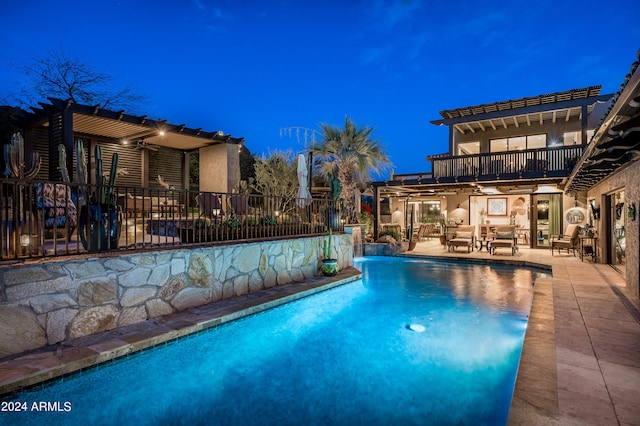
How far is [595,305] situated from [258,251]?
6.37 metres

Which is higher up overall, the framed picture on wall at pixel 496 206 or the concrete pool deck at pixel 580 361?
the framed picture on wall at pixel 496 206

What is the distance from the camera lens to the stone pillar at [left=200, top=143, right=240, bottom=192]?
43.0 ft

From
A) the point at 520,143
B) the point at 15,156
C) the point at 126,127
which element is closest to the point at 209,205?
the point at 15,156

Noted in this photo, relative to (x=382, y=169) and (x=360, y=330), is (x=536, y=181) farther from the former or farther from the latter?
(x=360, y=330)

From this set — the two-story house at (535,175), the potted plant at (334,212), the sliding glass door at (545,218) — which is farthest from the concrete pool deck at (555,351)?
the sliding glass door at (545,218)

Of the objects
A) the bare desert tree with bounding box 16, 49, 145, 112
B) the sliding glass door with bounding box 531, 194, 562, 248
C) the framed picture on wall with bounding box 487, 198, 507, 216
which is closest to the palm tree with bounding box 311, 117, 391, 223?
the framed picture on wall with bounding box 487, 198, 507, 216

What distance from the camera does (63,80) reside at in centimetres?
1664

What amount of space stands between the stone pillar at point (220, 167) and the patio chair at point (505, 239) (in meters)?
10.5

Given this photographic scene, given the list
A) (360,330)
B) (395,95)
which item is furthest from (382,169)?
(395,95)

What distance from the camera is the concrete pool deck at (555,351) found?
286cm

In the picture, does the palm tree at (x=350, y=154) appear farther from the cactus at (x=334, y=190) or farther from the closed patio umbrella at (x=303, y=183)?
the closed patio umbrella at (x=303, y=183)

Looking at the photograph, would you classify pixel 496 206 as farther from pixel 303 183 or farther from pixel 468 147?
pixel 303 183

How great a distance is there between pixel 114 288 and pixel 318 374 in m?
3.28

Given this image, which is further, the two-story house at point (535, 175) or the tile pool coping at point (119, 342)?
the two-story house at point (535, 175)
